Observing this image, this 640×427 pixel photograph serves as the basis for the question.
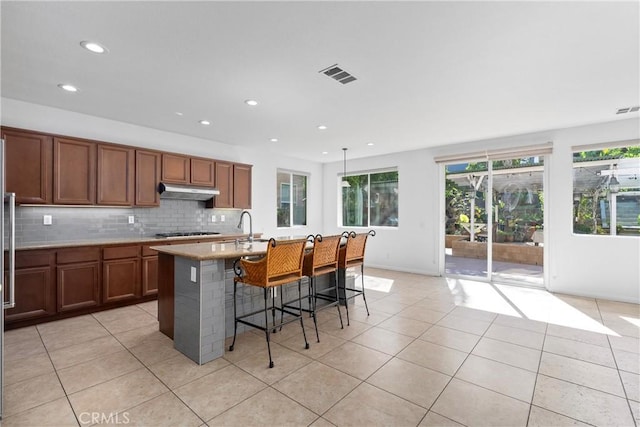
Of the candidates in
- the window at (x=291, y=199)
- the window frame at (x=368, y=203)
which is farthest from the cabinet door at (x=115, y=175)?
the window frame at (x=368, y=203)

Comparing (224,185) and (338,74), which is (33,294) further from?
(338,74)

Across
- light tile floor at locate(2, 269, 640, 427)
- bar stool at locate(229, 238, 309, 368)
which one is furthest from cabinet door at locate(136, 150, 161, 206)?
bar stool at locate(229, 238, 309, 368)

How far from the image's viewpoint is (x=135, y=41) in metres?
2.38

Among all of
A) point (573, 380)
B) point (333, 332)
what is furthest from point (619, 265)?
point (333, 332)

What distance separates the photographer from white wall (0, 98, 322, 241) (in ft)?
12.3

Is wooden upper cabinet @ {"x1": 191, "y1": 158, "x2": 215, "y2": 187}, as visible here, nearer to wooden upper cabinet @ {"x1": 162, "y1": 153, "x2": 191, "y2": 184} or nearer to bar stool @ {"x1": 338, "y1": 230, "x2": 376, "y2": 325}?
wooden upper cabinet @ {"x1": 162, "y1": 153, "x2": 191, "y2": 184}

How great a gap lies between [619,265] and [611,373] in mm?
2934

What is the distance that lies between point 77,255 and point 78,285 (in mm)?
369

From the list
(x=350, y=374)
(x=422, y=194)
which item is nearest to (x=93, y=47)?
(x=350, y=374)

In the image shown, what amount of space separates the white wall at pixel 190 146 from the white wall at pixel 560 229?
8.16 ft

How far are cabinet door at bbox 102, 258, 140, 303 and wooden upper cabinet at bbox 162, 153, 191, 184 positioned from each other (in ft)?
4.53

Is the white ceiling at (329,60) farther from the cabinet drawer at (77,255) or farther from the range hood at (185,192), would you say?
the cabinet drawer at (77,255)

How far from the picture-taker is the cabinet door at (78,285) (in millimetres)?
3564

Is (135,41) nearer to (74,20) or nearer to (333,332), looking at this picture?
(74,20)
